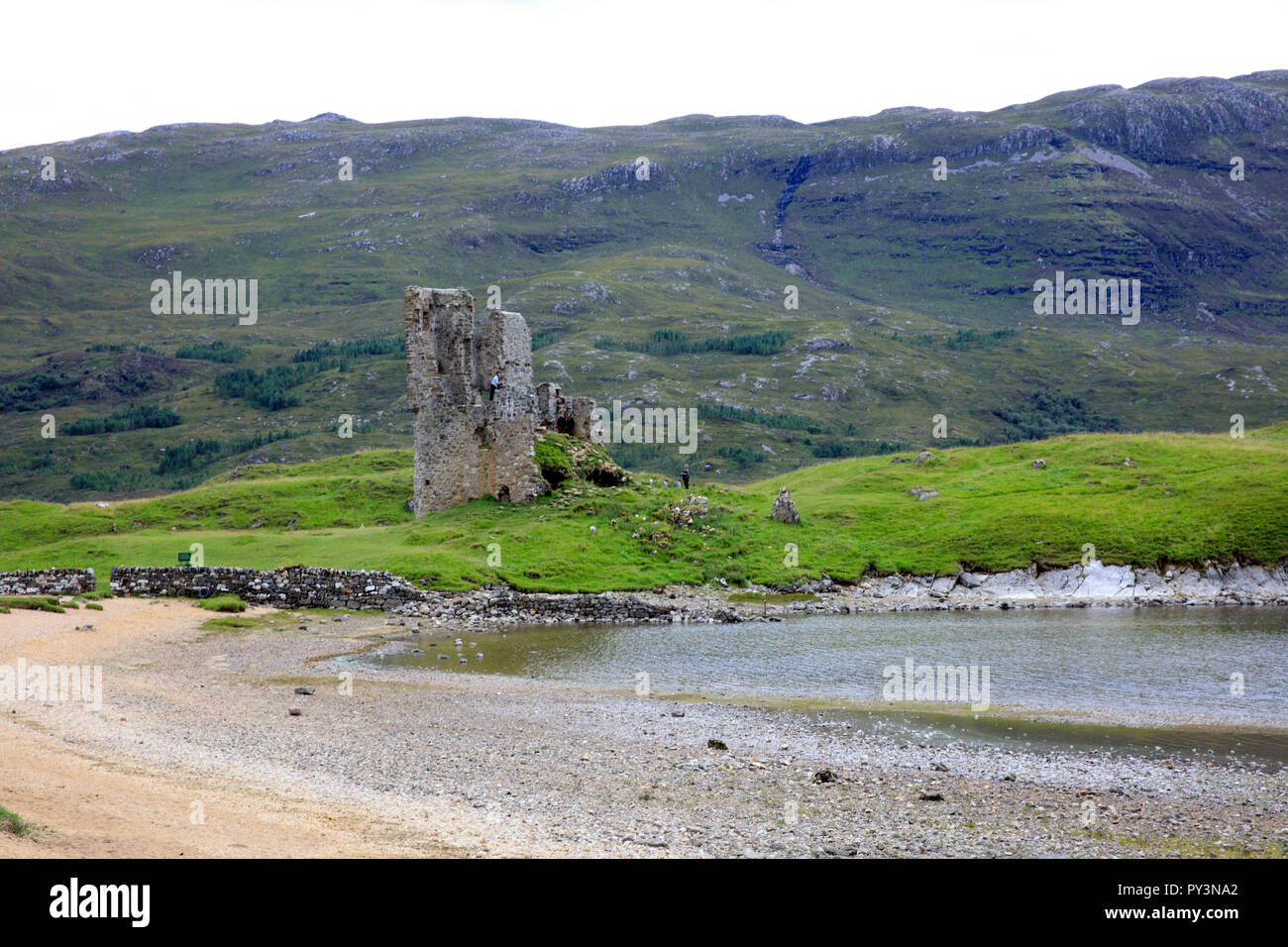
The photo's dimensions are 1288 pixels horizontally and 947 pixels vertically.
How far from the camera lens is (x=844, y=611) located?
4531 cm

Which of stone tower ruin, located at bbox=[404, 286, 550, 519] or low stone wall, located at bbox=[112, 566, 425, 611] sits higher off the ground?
stone tower ruin, located at bbox=[404, 286, 550, 519]

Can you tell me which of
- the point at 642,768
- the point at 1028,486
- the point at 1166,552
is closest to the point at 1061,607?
the point at 1166,552

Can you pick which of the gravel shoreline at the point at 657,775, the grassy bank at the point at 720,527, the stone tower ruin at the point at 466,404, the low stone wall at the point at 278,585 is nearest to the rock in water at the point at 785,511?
the grassy bank at the point at 720,527

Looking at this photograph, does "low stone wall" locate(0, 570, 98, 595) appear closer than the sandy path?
No

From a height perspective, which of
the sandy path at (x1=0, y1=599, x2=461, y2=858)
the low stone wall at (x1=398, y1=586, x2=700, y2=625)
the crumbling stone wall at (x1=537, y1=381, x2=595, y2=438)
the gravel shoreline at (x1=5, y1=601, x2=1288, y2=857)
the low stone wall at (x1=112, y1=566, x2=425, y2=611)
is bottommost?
the low stone wall at (x1=398, y1=586, x2=700, y2=625)

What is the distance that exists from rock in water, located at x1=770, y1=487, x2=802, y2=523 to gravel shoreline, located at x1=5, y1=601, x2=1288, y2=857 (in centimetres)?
2948

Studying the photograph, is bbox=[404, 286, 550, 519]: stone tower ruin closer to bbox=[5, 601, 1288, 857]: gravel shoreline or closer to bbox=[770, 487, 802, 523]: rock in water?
bbox=[770, 487, 802, 523]: rock in water

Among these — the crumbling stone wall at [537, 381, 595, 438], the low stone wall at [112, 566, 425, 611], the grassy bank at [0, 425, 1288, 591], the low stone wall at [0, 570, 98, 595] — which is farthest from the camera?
the crumbling stone wall at [537, 381, 595, 438]

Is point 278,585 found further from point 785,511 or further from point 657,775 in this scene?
point 657,775

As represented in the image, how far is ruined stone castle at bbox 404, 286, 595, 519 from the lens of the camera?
54.4 metres

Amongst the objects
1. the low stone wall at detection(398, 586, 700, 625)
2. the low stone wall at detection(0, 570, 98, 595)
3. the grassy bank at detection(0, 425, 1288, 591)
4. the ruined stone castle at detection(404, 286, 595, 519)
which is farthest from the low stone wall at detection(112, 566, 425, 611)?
the ruined stone castle at detection(404, 286, 595, 519)

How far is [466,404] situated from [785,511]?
1906 centimetres

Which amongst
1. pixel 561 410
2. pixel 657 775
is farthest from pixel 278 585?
pixel 657 775

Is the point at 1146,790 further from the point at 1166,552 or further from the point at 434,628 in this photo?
the point at 1166,552
